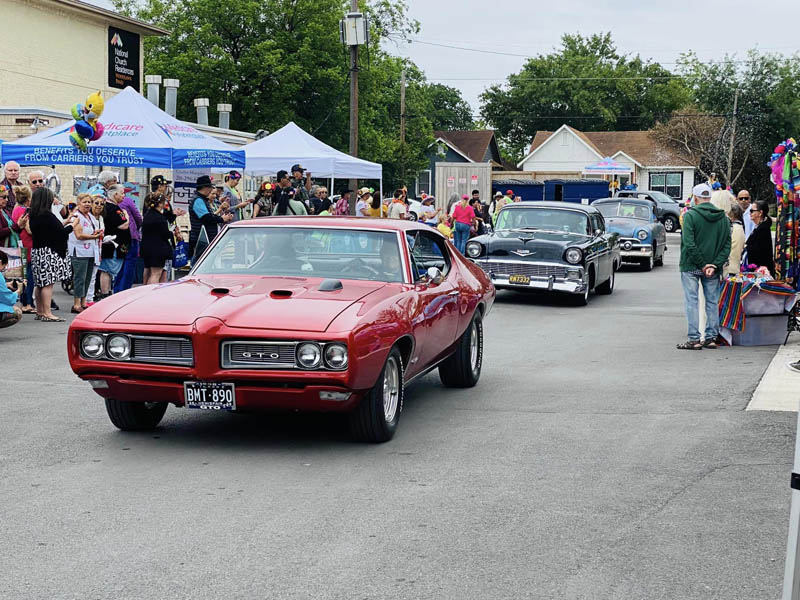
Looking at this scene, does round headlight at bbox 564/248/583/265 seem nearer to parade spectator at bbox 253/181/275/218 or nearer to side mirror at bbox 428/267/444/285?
parade spectator at bbox 253/181/275/218

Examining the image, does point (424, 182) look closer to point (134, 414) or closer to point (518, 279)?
point (518, 279)

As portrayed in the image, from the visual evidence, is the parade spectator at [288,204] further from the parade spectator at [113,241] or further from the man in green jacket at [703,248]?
the man in green jacket at [703,248]

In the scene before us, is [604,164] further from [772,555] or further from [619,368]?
[772,555]

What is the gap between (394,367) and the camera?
728cm

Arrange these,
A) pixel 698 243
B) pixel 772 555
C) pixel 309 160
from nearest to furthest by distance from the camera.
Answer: pixel 772 555
pixel 698 243
pixel 309 160

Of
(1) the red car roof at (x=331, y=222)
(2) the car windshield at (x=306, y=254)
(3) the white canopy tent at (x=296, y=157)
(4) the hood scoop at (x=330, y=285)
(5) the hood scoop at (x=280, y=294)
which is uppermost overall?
(3) the white canopy tent at (x=296, y=157)

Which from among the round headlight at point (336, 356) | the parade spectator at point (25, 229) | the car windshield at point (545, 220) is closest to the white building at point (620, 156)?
the car windshield at point (545, 220)

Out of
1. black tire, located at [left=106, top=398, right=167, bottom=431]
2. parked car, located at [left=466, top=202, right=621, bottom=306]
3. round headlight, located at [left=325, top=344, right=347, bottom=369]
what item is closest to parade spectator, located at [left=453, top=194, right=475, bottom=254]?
parked car, located at [left=466, top=202, right=621, bottom=306]

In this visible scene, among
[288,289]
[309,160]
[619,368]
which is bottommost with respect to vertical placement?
[619,368]

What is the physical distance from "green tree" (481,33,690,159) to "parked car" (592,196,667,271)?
2619 inches

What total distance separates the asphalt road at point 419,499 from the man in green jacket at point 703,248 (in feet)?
7.64

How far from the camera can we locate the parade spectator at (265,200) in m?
18.2

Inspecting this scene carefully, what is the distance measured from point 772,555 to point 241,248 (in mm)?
4679

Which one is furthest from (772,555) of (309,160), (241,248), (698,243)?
(309,160)
